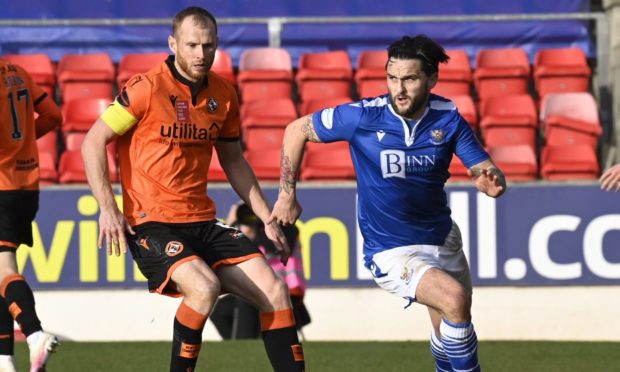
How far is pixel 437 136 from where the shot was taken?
700 centimetres

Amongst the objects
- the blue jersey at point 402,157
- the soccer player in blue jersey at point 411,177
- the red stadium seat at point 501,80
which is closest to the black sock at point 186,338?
the soccer player in blue jersey at point 411,177

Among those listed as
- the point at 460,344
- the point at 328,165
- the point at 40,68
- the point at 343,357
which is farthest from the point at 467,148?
the point at 40,68

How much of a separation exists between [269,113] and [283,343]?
736 centimetres

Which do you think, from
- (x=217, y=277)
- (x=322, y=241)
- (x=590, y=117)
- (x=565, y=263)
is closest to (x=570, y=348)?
(x=565, y=263)

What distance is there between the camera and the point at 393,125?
703cm

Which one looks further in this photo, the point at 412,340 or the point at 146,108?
the point at 412,340

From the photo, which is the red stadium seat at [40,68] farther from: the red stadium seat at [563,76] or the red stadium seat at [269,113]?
the red stadium seat at [563,76]

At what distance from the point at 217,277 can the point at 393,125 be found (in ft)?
4.02

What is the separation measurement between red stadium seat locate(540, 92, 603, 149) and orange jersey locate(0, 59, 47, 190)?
281 inches

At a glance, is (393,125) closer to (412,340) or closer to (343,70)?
(412,340)

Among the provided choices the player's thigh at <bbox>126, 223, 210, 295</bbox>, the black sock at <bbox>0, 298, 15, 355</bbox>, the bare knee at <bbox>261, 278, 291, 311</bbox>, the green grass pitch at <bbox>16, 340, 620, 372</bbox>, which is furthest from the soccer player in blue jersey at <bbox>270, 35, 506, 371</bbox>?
the green grass pitch at <bbox>16, 340, 620, 372</bbox>

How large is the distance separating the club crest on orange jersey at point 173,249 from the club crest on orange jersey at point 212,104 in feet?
A: 2.47

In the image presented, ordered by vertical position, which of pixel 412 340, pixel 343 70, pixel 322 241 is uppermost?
pixel 343 70

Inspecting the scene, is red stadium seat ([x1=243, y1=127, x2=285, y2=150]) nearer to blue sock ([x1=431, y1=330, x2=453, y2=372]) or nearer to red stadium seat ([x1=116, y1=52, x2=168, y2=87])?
red stadium seat ([x1=116, y1=52, x2=168, y2=87])
